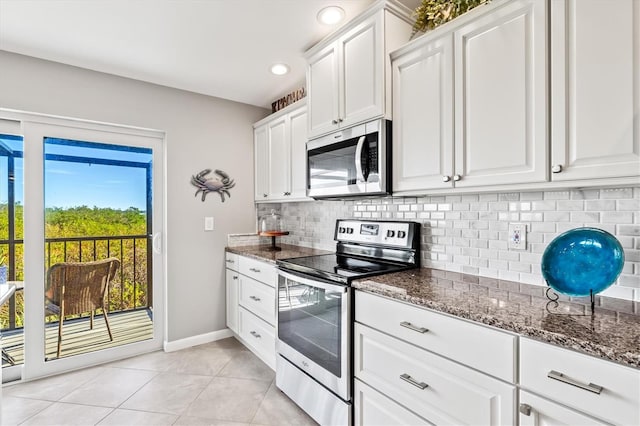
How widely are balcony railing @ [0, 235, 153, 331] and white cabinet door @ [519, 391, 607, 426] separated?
2.96m

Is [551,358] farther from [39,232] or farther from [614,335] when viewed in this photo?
[39,232]

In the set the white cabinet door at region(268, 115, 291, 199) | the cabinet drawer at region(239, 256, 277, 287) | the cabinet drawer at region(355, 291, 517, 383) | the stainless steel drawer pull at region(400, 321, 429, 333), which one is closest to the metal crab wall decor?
the white cabinet door at region(268, 115, 291, 199)

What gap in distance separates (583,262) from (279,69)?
7.77 feet

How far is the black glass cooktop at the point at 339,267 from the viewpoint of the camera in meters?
1.73

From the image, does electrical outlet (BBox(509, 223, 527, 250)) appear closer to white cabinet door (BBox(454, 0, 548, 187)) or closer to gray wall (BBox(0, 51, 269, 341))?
white cabinet door (BBox(454, 0, 548, 187))

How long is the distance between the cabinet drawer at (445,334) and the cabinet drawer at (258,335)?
1.12 meters

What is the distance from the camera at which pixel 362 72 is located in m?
1.91

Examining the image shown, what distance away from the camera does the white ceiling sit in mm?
1809

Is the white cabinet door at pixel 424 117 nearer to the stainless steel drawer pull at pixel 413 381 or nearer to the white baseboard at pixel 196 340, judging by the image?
the stainless steel drawer pull at pixel 413 381

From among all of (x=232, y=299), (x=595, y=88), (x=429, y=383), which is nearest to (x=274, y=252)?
(x=232, y=299)

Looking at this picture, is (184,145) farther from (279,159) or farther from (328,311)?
(328,311)

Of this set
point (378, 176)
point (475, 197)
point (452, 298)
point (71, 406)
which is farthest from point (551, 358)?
point (71, 406)

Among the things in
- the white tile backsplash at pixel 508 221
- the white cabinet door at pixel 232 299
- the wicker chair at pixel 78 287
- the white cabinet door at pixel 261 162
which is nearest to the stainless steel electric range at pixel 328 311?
the white tile backsplash at pixel 508 221

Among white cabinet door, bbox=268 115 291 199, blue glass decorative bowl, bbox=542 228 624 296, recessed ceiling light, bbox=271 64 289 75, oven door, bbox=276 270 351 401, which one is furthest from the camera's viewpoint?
white cabinet door, bbox=268 115 291 199
